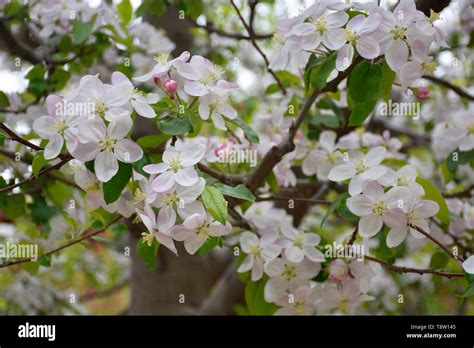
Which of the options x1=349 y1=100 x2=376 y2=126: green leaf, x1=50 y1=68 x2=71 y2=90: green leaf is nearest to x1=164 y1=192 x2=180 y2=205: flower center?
x1=349 y1=100 x2=376 y2=126: green leaf

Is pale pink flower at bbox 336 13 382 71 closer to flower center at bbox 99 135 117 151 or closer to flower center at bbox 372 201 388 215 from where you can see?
flower center at bbox 372 201 388 215

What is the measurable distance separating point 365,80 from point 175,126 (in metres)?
0.33

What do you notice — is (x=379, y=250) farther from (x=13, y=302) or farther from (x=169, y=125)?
(x=13, y=302)

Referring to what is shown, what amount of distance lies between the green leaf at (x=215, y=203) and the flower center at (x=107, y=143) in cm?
15

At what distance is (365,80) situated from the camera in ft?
3.41

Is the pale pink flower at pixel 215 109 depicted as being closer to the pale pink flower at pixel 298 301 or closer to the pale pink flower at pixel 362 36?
the pale pink flower at pixel 362 36

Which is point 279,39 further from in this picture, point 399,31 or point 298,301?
point 298,301

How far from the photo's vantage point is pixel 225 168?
1229 mm

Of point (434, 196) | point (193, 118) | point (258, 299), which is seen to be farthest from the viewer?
point (258, 299)

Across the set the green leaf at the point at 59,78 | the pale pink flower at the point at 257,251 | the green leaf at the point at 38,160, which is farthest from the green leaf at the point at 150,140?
the green leaf at the point at 59,78

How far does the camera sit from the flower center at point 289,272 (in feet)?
3.81

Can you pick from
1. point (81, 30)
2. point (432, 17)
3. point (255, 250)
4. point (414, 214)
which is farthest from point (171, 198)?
point (81, 30)

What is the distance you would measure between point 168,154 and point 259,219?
452 millimetres
